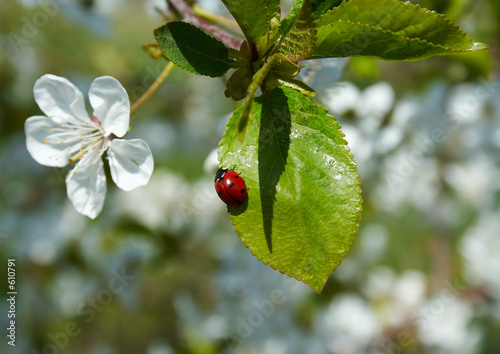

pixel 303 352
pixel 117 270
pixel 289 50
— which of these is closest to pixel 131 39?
pixel 117 270

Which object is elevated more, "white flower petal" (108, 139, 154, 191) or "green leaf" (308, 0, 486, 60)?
"green leaf" (308, 0, 486, 60)

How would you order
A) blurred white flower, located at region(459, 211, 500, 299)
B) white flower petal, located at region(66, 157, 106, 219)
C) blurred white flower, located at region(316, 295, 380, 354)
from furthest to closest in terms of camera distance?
blurred white flower, located at region(459, 211, 500, 299) → blurred white flower, located at region(316, 295, 380, 354) → white flower petal, located at region(66, 157, 106, 219)

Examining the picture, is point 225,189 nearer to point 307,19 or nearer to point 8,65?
point 307,19

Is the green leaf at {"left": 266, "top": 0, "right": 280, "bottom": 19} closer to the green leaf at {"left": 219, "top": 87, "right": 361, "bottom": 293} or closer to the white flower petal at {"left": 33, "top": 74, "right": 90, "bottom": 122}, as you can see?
the green leaf at {"left": 219, "top": 87, "right": 361, "bottom": 293}

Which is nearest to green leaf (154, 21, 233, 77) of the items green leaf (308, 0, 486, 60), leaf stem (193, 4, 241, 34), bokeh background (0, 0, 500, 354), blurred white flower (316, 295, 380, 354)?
green leaf (308, 0, 486, 60)

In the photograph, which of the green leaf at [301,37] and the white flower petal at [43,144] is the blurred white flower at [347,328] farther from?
the green leaf at [301,37]

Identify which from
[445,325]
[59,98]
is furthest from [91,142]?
[445,325]

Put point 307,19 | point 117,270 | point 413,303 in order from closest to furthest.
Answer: point 307,19 → point 117,270 → point 413,303
